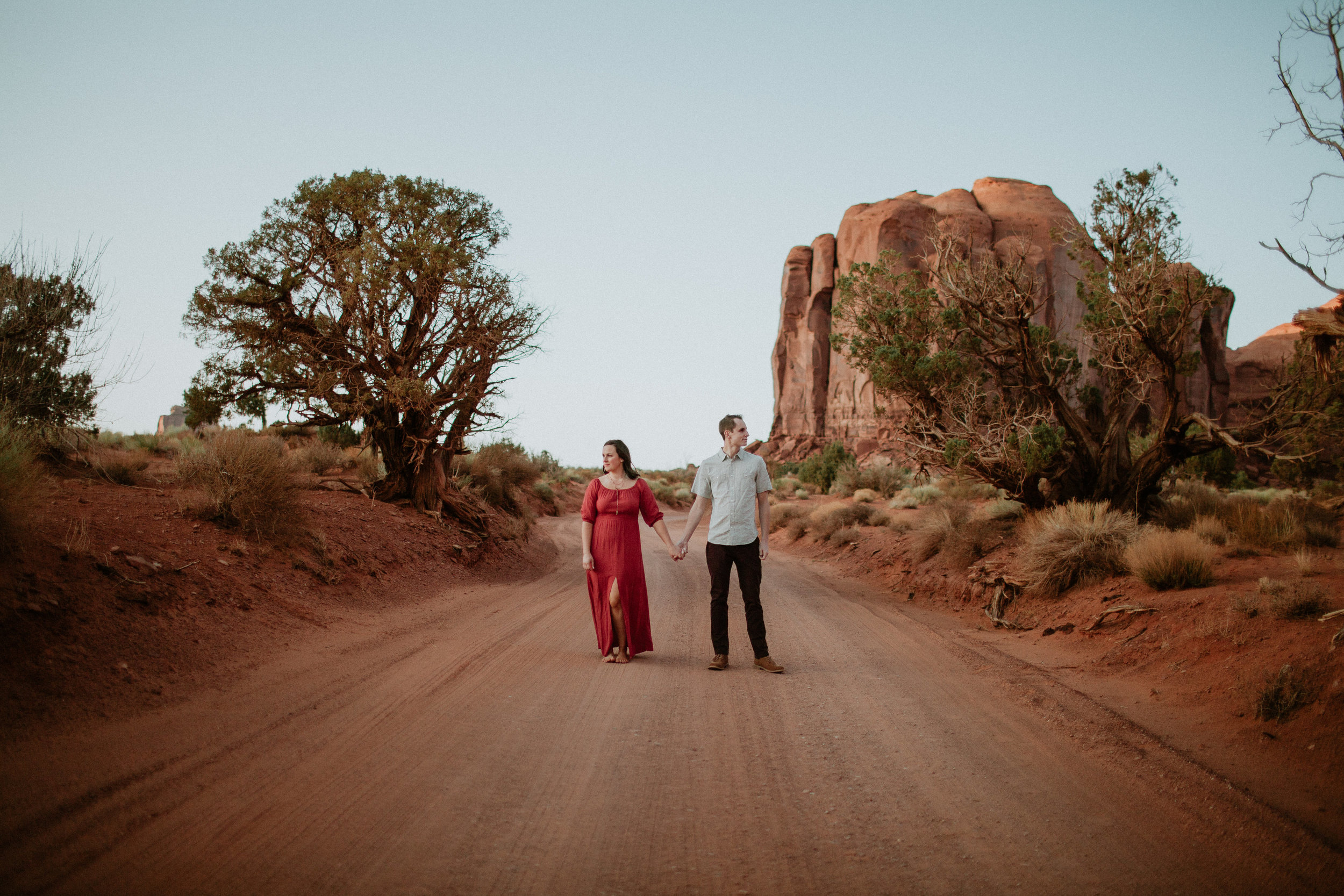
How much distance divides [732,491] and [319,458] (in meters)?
17.4

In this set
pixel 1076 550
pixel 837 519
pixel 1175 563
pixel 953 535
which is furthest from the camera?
pixel 837 519

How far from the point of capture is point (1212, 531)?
1028cm

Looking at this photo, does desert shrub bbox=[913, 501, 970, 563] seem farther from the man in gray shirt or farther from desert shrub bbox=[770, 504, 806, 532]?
desert shrub bbox=[770, 504, 806, 532]

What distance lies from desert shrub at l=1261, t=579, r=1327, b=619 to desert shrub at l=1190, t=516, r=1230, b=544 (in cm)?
346

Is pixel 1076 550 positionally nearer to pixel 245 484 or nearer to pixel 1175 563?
pixel 1175 563

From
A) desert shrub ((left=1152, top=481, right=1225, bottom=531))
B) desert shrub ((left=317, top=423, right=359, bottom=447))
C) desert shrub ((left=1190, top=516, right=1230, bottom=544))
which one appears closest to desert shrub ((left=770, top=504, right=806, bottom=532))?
desert shrub ((left=1152, top=481, right=1225, bottom=531))

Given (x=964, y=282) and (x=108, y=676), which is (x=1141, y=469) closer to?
(x=964, y=282)

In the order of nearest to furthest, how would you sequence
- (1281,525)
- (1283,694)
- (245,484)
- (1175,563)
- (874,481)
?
(1283,694), (1175,563), (245,484), (1281,525), (874,481)

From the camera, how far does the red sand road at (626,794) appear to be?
3227 mm

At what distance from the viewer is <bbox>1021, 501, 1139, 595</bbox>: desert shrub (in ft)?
31.7

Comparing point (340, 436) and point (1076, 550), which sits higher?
point (340, 436)

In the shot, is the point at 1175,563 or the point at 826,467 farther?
the point at 826,467

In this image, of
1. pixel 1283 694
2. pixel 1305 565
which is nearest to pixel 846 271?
pixel 1305 565

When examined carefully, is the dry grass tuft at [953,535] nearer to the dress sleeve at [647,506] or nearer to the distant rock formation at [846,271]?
the dress sleeve at [647,506]
